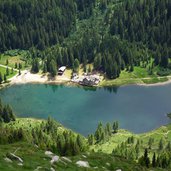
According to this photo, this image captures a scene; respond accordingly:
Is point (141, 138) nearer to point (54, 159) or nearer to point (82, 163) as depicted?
point (82, 163)

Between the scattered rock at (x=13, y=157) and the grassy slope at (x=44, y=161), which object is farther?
the scattered rock at (x=13, y=157)

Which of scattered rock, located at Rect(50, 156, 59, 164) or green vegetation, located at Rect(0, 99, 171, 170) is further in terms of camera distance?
green vegetation, located at Rect(0, 99, 171, 170)

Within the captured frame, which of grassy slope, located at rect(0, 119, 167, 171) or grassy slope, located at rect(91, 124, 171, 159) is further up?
grassy slope, located at rect(0, 119, 167, 171)

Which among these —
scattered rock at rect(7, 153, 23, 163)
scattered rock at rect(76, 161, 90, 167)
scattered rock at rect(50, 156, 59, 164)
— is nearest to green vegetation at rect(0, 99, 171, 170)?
scattered rock at rect(7, 153, 23, 163)

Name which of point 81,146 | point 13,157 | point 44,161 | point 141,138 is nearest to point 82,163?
point 44,161

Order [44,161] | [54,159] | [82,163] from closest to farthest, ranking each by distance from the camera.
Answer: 1. [44,161]
2. [54,159]
3. [82,163]

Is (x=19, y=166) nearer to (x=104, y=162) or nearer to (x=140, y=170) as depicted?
(x=104, y=162)

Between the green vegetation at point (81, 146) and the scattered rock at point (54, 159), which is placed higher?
the scattered rock at point (54, 159)

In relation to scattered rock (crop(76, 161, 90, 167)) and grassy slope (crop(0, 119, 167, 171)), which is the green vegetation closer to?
grassy slope (crop(0, 119, 167, 171))

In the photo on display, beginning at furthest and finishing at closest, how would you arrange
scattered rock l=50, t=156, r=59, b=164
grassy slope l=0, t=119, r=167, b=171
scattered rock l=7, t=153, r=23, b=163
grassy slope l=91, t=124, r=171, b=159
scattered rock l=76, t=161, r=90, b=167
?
1. grassy slope l=91, t=124, r=171, b=159
2. scattered rock l=76, t=161, r=90, b=167
3. scattered rock l=50, t=156, r=59, b=164
4. scattered rock l=7, t=153, r=23, b=163
5. grassy slope l=0, t=119, r=167, b=171

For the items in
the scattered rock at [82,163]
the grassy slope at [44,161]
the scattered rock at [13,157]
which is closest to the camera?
the grassy slope at [44,161]

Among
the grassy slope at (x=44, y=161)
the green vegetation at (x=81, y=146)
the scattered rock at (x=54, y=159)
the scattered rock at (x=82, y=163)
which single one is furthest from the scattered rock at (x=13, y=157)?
the scattered rock at (x=82, y=163)

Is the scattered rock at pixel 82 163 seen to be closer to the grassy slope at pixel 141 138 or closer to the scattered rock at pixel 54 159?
the scattered rock at pixel 54 159
